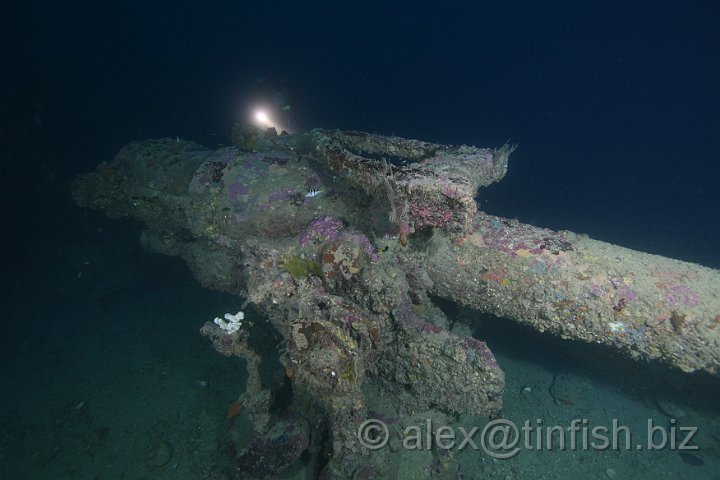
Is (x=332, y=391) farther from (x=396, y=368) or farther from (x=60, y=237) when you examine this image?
(x=60, y=237)

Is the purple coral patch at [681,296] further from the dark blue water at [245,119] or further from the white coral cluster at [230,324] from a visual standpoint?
the white coral cluster at [230,324]

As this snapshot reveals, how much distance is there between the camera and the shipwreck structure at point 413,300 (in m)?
3.31

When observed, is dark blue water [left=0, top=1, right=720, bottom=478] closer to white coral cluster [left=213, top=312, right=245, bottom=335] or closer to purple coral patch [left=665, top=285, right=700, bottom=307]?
white coral cluster [left=213, top=312, right=245, bottom=335]

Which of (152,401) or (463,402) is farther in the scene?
(152,401)

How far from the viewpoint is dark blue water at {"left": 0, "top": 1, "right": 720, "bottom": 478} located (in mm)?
5996

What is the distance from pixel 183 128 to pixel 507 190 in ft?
63.9

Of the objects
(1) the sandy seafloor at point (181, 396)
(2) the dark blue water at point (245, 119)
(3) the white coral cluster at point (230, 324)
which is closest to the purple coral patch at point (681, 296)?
(1) the sandy seafloor at point (181, 396)

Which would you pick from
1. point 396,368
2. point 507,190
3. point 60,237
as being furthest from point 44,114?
point 507,190

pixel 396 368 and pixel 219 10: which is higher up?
pixel 219 10

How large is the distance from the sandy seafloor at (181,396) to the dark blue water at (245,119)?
0.05 metres

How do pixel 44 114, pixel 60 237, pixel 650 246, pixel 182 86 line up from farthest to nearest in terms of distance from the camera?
pixel 182 86 < pixel 650 246 < pixel 44 114 < pixel 60 237

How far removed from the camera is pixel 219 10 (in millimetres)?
31594

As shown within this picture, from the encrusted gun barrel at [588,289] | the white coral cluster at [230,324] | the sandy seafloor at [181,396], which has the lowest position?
the sandy seafloor at [181,396]

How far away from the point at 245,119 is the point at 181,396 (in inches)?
694
